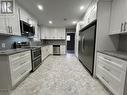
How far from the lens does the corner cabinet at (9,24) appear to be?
2001 mm

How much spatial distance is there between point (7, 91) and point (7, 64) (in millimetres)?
662

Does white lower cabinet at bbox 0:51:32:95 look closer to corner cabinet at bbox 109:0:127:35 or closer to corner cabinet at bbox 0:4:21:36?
corner cabinet at bbox 0:4:21:36

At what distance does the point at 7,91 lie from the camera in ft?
5.47

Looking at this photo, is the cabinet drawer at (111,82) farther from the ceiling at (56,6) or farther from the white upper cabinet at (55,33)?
the white upper cabinet at (55,33)

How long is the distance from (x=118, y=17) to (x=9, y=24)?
300 centimetres

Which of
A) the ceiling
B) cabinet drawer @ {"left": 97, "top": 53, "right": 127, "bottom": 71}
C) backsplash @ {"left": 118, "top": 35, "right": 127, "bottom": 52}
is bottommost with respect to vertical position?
cabinet drawer @ {"left": 97, "top": 53, "right": 127, "bottom": 71}

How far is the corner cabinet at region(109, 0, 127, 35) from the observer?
160 centimetres

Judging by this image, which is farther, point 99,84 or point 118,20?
point 99,84

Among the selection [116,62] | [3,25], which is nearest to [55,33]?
[3,25]

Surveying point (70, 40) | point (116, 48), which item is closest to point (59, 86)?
Answer: point (116, 48)

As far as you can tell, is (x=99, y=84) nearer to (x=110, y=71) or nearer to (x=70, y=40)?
(x=110, y=71)

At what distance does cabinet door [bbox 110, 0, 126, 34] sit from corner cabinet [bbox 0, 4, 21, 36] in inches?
113

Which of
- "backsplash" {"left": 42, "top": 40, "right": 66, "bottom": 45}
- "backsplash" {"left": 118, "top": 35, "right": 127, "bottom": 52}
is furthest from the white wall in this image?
"backsplash" {"left": 42, "top": 40, "right": 66, "bottom": 45}

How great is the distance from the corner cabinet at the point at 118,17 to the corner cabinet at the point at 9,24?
2.87 m
